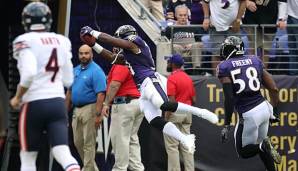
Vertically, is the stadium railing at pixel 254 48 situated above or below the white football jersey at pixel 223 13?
below

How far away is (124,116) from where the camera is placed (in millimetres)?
12625

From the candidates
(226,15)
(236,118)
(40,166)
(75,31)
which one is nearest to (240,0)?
(226,15)

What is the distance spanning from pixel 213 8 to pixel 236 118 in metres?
1.90

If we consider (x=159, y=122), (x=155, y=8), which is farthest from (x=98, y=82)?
(x=155, y=8)

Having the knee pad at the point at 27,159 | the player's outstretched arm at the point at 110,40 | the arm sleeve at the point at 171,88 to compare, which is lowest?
the knee pad at the point at 27,159

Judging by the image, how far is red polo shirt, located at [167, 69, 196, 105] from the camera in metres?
13.1

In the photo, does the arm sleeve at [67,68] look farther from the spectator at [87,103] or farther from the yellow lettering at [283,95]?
the yellow lettering at [283,95]

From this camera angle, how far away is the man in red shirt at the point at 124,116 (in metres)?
12.5

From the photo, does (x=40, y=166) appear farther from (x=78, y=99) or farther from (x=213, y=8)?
(x=213, y=8)

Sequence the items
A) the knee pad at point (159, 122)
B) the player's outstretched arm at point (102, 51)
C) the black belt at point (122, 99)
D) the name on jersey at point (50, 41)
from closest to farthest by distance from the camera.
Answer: the name on jersey at point (50, 41), the player's outstretched arm at point (102, 51), the knee pad at point (159, 122), the black belt at point (122, 99)

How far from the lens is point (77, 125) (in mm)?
13086

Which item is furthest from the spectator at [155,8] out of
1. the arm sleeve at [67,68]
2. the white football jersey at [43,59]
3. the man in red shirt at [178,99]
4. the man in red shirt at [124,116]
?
the white football jersey at [43,59]

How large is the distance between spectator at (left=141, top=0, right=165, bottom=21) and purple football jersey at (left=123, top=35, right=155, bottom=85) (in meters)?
3.06

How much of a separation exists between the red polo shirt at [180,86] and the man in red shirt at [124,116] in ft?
1.93
